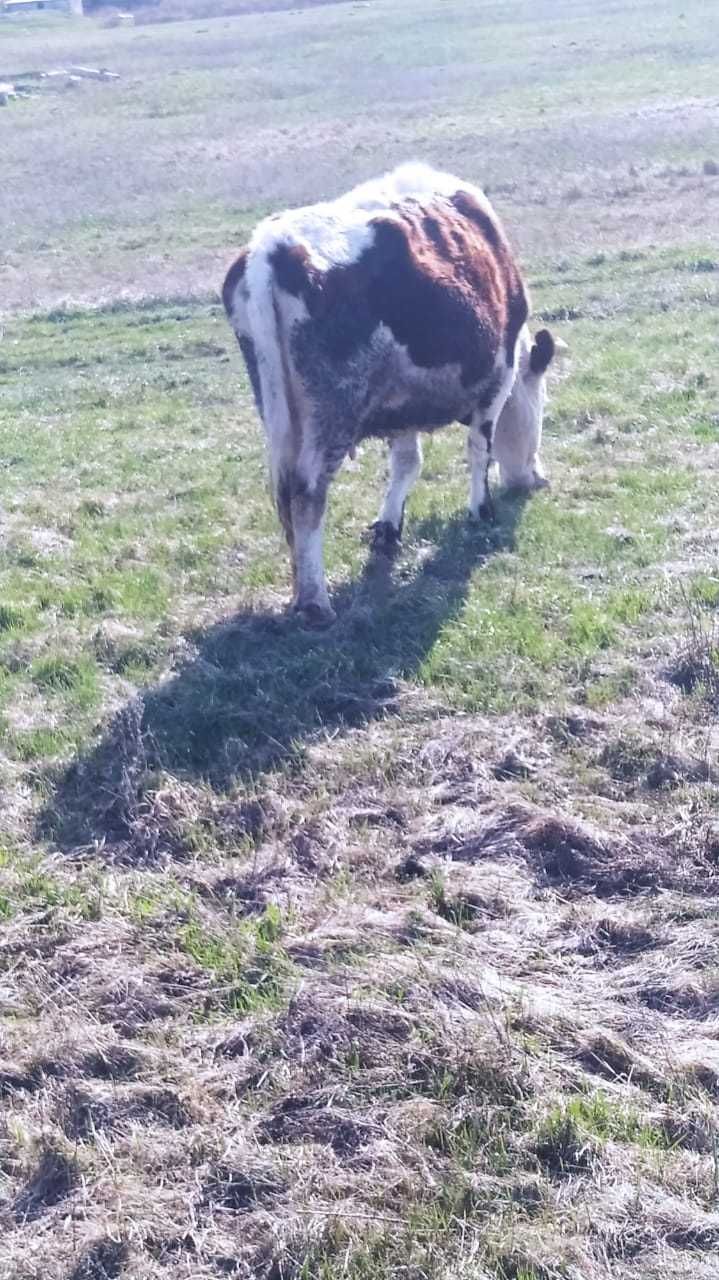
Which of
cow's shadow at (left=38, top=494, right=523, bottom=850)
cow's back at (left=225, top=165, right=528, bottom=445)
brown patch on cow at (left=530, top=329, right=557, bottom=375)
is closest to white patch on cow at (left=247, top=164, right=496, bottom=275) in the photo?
cow's back at (left=225, top=165, right=528, bottom=445)

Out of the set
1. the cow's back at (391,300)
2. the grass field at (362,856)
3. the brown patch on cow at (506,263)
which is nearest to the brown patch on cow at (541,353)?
the brown patch on cow at (506,263)

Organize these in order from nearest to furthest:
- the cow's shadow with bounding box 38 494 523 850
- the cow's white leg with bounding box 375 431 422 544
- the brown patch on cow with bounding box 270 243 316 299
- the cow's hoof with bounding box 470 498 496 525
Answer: the cow's shadow with bounding box 38 494 523 850 < the brown patch on cow with bounding box 270 243 316 299 < the cow's white leg with bounding box 375 431 422 544 < the cow's hoof with bounding box 470 498 496 525

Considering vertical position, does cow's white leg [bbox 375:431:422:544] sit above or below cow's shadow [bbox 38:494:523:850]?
above

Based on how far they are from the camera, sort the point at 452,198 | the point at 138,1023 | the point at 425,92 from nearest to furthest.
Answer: the point at 138,1023 → the point at 452,198 → the point at 425,92

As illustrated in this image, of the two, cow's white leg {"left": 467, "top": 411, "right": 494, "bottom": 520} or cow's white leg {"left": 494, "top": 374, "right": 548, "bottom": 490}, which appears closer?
cow's white leg {"left": 467, "top": 411, "right": 494, "bottom": 520}

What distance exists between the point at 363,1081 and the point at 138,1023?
2.49 ft

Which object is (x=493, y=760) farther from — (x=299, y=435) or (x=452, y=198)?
(x=452, y=198)

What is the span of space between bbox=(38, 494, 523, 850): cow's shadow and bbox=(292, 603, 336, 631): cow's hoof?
6 cm

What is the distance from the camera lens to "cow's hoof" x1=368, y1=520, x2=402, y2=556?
8453mm

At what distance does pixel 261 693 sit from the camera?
6445 mm

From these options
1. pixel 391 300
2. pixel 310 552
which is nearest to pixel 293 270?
pixel 391 300

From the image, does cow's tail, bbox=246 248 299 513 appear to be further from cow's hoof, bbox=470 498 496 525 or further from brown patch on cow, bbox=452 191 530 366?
brown patch on cow, bbox=452 191 530 366

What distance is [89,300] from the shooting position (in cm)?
1859

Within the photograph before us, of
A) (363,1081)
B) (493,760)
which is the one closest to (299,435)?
(493,760)
